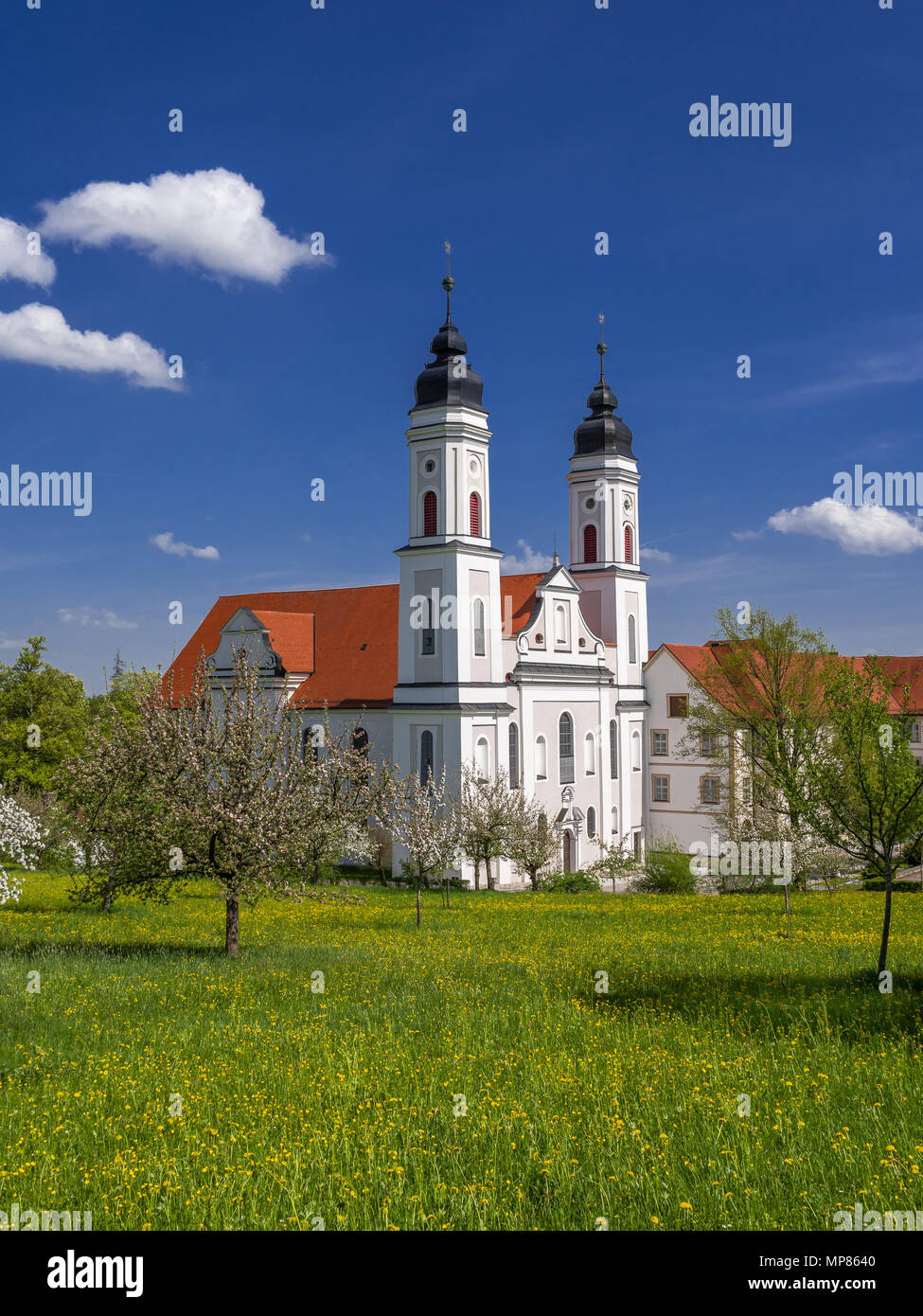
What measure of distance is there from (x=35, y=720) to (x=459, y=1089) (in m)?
46.9

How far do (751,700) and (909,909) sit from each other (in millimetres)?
15703

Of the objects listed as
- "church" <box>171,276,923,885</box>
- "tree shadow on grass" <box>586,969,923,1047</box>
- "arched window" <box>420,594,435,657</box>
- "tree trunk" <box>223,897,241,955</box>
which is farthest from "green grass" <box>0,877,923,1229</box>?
"arched window" <box>420,594,435,657</box>

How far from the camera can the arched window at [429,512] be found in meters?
42.4

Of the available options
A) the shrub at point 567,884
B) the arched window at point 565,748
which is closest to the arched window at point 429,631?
the arched window at point 565,748

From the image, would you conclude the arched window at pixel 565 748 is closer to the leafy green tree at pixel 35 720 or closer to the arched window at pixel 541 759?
the arched window at pixel 541 759

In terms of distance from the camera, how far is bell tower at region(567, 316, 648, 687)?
51.8 m

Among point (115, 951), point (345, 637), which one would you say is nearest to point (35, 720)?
point (345, 637)

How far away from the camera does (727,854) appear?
126 ft

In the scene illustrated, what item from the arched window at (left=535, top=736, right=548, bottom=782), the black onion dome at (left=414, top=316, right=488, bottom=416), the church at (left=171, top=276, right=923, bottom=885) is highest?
the black onion dome at (left=414, top=316, right=488, bottom=416)

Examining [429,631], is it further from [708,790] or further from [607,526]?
[708,790]

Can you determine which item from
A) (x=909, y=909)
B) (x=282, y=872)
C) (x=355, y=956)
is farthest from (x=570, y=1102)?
(x=909, y=909)

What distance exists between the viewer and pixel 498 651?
139ft

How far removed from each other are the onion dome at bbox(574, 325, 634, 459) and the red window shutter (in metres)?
13.3

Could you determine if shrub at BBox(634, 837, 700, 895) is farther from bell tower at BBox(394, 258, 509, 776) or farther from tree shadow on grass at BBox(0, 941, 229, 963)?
tree shadow on grass at BBox(0, 941, 229, 963)
